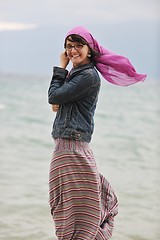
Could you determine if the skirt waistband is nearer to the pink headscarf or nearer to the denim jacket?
the denim jacket

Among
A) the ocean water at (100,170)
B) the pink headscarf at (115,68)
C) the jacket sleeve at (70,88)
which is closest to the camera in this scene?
the jacket sleeve at (70,88)

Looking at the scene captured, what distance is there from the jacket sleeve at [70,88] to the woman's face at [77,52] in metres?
0.07

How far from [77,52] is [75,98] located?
0.22 m

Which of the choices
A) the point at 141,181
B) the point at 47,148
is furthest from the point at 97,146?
the point at 141,181

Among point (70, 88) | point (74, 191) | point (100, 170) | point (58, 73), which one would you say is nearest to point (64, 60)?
point (58, 73)

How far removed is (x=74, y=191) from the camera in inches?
110

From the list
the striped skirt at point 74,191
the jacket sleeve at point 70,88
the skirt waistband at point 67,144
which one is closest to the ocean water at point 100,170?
the striped skirt at point 74,191

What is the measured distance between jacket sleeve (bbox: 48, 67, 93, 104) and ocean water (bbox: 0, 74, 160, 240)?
1401 mm

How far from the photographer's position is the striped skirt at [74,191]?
2787 millimetres

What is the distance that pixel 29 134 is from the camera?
859 cm

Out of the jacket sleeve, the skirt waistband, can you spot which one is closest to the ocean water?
the skirt waistband

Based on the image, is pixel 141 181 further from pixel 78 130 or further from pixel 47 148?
pixel 78 130

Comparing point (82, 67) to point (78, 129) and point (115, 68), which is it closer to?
point (115, 68)

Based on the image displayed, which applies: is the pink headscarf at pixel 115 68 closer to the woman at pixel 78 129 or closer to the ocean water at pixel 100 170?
the woman at pixel 78 129
